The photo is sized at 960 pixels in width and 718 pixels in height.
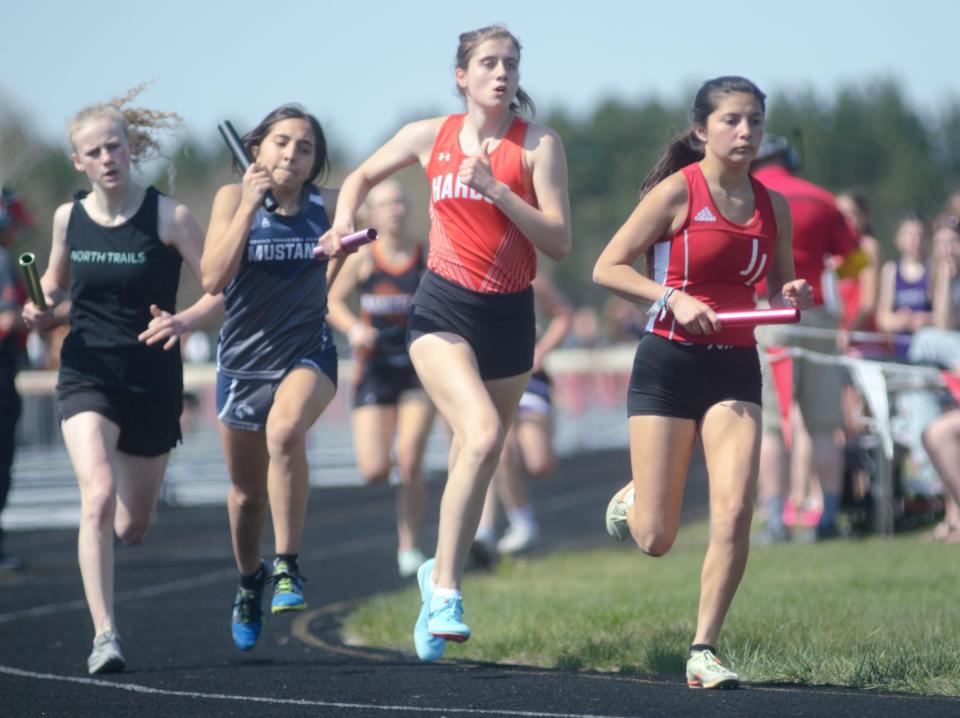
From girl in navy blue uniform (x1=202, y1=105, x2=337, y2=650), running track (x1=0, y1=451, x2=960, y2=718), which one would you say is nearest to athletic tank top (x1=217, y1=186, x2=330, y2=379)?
girl in navy blue uniform (x1=202, y1=105, x2=337, y2=650)

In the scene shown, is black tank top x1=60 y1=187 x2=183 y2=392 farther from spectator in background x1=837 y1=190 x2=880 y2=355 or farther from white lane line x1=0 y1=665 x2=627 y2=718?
spectator in background x1=837 y1=190 x2=880 y2=355

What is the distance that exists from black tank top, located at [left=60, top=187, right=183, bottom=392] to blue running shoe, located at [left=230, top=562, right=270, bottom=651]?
109 cm

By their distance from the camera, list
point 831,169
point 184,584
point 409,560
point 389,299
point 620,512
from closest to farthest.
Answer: point 620,512, point 409,560, point 389,299, point 184,584, point 831,169

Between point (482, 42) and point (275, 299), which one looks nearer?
point (482, 42)

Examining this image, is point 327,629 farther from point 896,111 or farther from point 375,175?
point 896,111

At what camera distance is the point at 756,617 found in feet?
26.1

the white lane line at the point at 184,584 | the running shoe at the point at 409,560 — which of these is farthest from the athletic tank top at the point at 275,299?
the running shoe at the point at 409,560

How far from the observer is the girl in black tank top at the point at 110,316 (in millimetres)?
7531

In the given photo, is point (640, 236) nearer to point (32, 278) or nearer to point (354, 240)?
point (354, 240)

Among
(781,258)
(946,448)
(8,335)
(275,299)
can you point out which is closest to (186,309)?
(275,299)

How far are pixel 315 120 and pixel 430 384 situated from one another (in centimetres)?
165

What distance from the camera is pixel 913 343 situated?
472 inches

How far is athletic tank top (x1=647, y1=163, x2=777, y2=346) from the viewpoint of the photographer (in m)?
6.46

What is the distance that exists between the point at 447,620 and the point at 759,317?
69.0 inches
